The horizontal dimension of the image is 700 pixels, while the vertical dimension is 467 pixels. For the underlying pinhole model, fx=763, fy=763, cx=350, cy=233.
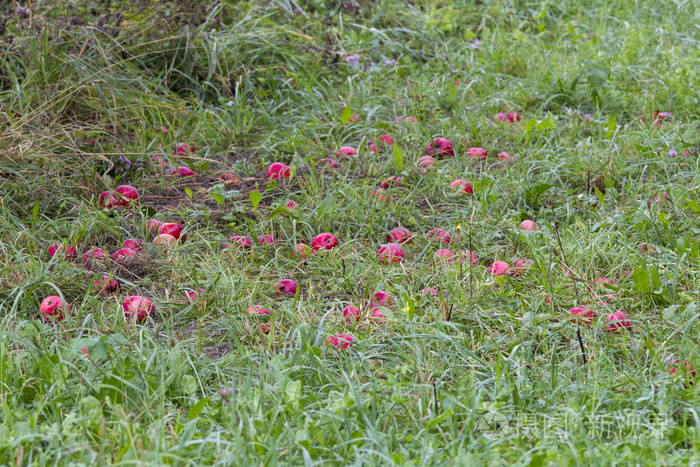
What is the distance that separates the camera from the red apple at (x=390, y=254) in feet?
9.70

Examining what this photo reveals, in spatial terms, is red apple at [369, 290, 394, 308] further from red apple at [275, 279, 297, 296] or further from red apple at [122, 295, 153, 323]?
red apple at [122, 295, 153, 323]

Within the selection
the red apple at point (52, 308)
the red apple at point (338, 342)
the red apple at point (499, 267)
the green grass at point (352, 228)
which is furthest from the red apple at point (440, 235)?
the red apple at point (52, 308)

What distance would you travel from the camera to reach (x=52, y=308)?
2.56 meters

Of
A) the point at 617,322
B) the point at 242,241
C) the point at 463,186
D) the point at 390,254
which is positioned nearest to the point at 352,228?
the point at 390,254

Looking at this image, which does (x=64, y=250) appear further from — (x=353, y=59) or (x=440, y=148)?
(x=353, y=59)

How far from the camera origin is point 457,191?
3.46 metres

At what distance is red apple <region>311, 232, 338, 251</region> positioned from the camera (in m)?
3.06

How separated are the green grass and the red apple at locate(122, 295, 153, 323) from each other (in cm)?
3

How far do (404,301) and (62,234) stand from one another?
5.12 ft

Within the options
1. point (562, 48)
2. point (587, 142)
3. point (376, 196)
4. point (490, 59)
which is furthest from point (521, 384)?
point (562, 48)

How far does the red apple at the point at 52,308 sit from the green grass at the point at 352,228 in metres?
0.05

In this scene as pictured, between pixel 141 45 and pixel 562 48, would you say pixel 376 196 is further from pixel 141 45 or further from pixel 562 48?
pixel 562 48

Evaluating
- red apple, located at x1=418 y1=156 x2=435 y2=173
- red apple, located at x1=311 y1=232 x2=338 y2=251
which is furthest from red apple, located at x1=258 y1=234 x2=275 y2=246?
red apple, located at x1=418 y1=156 x2=435 y2=173

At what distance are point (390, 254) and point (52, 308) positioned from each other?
123 centimetres
